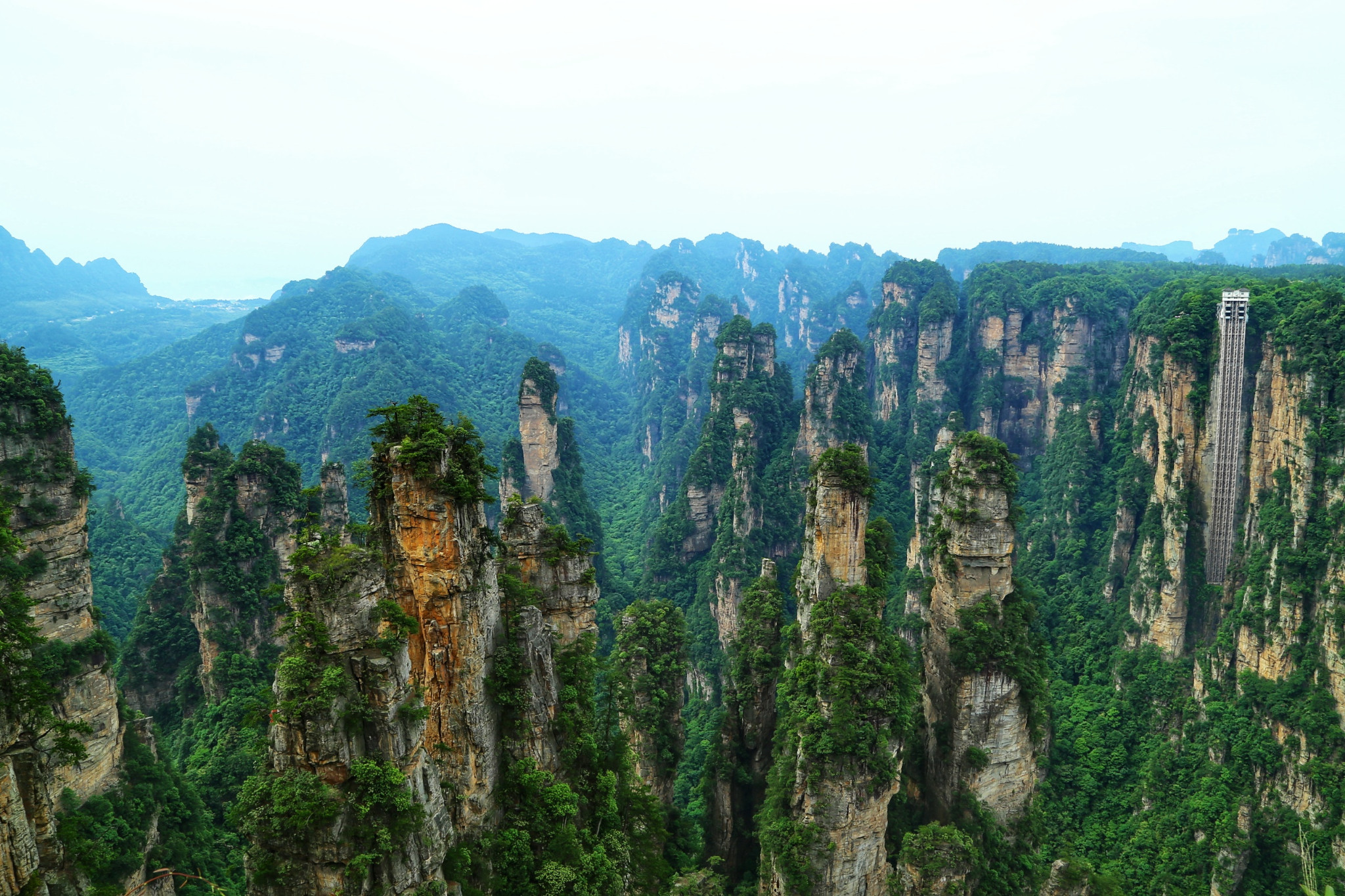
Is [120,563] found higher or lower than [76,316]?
lower

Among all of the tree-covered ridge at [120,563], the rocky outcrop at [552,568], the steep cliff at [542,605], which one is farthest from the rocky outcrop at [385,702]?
the tree-covered ridge at [120,563]

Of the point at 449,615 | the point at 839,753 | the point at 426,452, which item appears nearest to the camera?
the point at 426,452

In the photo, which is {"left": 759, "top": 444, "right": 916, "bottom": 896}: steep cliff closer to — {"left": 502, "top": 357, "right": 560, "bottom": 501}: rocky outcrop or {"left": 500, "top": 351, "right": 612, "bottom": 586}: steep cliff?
{"left": 500, "top": 351, "right": 612, "bottom": 586}: steep cliff

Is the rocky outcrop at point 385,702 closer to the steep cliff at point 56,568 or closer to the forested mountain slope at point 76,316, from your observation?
the steep cliff at point 56,568

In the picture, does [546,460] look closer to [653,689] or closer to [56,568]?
[653,689]

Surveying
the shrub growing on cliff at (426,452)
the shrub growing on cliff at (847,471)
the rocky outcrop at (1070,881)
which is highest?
the shrub growing on cliff at (426,452)

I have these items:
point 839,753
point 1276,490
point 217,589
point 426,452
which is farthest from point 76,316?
point 1276,490

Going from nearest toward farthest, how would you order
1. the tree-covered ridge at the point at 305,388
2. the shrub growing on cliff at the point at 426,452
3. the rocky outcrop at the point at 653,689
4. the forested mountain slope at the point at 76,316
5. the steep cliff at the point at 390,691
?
the steep cliff at the point at 390,691
the shrub growing on cliff at the point at 426,452
the rocky outcrop at the point at 653,689
the tree-covered ridge at the point at 305,388
the forested mountain slope at the point at 76,316

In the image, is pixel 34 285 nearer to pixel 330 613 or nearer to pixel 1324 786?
pixel 330 613
